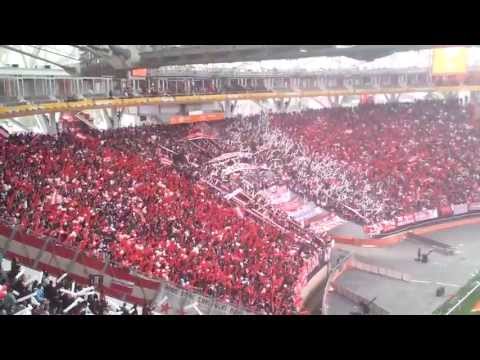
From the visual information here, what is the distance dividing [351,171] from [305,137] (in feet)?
1.69

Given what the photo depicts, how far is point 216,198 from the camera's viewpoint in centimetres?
425

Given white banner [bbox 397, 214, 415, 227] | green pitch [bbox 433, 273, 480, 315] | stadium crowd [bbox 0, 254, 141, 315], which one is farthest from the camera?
white banner [bbox 397, 214, 415, 227]

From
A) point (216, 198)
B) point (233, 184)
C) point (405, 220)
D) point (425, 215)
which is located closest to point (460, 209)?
point (425, 215)

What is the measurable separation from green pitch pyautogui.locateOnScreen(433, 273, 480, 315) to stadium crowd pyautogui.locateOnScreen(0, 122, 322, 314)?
1.22m

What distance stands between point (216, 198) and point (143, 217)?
627mm

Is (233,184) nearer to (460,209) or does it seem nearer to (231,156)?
(231,156)

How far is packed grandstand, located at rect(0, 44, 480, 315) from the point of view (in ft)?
12.8

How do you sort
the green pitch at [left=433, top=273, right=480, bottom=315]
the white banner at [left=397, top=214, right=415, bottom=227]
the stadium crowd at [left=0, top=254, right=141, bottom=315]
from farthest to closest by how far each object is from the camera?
the white banner at [left=397, top=214, right=415, bottom=227] < the green pitch at [left=433, top=273, right=480, bottom=315] < the stadium crowd at [left=0, top=254, right=141, bottom=315]

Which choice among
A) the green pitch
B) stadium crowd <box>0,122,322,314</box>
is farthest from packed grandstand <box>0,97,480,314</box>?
the green pitch

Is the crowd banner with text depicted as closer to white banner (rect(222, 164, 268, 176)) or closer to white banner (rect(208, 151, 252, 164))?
white banner (rect(208, 151, 252, 164))

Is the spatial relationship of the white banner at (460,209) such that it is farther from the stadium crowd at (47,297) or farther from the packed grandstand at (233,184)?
the stadium crowd at (47,297)

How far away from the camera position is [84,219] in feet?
13.0

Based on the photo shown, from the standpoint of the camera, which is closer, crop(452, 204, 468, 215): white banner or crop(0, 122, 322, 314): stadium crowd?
crop(0, 122, 322, 314): stadium crowd

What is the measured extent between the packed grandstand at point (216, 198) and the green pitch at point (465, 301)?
62 cm
